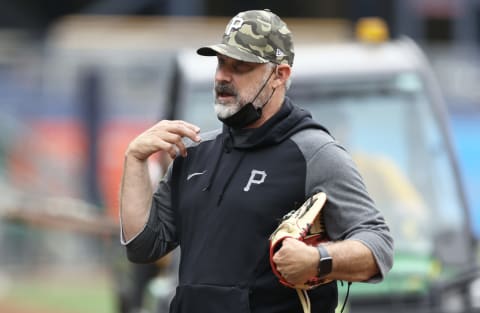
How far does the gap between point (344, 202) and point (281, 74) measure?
496 millimetres

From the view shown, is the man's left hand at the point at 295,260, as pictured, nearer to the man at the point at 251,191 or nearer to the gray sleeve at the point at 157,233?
the man at the point at 251,191

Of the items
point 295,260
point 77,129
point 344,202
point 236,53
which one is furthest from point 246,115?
point 77,129

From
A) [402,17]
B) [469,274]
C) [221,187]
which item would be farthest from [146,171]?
[402,17]

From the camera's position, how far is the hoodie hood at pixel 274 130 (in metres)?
4.65

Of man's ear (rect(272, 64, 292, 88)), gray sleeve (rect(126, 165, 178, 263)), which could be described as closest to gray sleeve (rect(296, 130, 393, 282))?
man's ear (rect(272, 64, 292, 88))

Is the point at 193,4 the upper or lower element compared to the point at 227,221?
lower

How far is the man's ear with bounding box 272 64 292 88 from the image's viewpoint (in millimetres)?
4703

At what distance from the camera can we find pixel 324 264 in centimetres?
435

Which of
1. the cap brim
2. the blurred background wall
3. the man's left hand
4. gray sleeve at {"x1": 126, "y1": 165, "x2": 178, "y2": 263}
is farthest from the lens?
the blurred background wall

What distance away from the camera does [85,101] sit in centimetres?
2017

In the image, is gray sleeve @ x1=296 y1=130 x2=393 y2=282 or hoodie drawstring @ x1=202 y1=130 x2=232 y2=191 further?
hoodie drawstring @ x1=202 y1=130 x2=232 y2=191

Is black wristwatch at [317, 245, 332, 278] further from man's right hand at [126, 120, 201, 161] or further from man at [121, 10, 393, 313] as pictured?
man's right hand at [126, 120, 201, 161]

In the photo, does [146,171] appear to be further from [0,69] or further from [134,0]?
[134,0]

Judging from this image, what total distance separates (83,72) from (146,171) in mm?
15911
